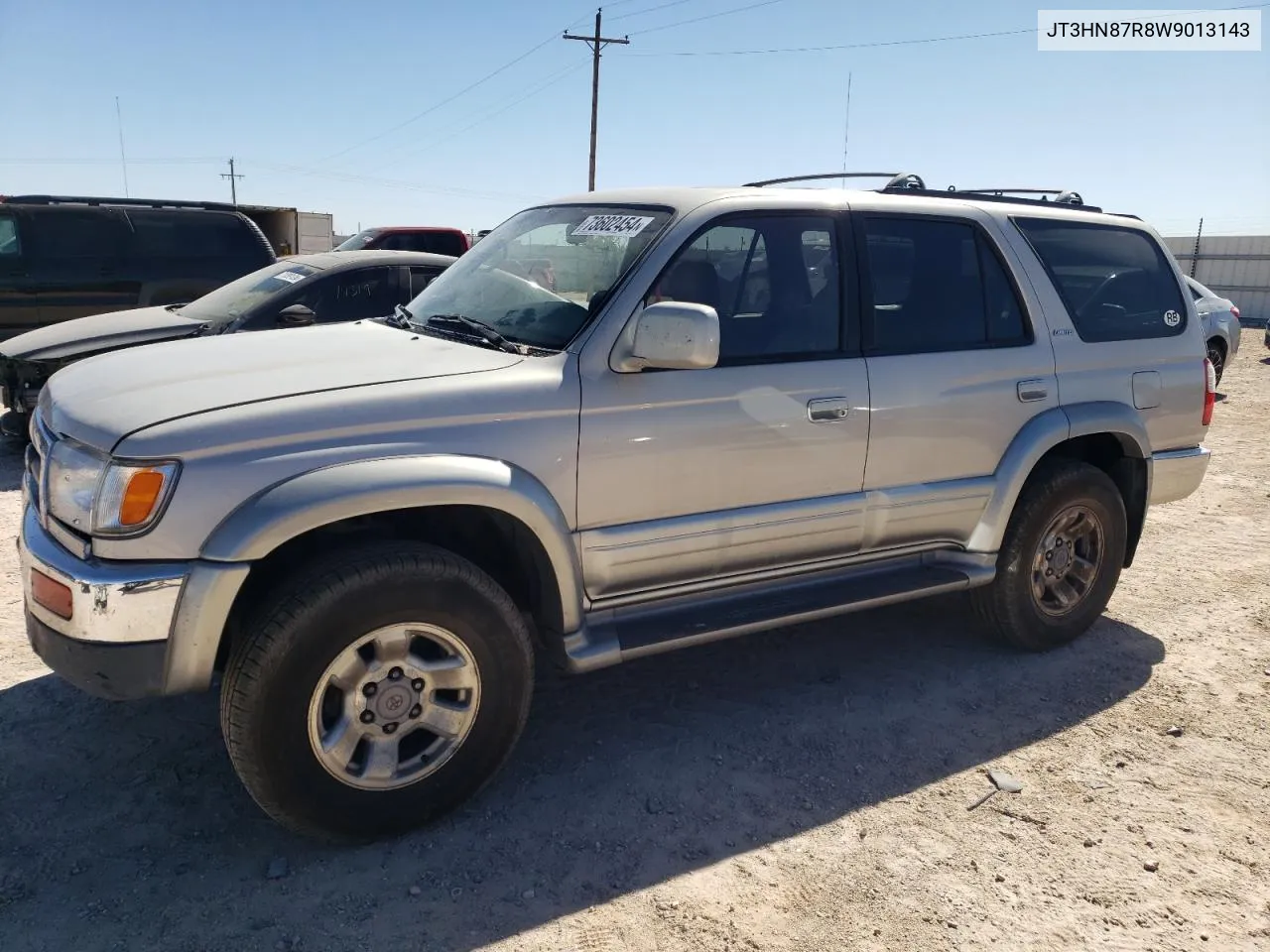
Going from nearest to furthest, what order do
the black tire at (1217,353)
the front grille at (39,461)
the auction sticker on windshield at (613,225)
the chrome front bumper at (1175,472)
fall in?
the front grille at (39,461) → the auction sticker on windshield at (613,225) → the chrome front bumper at (1175,472) → the black tire at (1217,353)

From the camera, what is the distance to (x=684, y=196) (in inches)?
140

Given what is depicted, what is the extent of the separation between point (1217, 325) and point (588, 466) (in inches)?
464

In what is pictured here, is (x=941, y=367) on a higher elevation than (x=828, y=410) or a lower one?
higher

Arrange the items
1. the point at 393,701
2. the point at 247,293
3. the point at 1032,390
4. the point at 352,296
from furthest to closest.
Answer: the point at 247,293 < the point at 352,296 < the point at 1032,390 < the point at 393,701

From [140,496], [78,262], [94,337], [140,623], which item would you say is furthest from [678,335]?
[78,262]

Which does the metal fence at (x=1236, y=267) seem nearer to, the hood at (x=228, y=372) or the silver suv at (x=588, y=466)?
the silver suv at (x=588, y=466)

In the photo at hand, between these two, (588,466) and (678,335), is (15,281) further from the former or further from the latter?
(678,335)

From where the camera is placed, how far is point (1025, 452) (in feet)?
13.3

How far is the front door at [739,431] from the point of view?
3.15 metres

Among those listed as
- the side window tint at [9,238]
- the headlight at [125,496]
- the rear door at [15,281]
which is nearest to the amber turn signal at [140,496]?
the headlight at [125,496]

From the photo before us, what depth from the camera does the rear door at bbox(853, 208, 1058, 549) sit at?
3.73 m

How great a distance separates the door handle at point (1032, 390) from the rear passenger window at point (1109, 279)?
354mm

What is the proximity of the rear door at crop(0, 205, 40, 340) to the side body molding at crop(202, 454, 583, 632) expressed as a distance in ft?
26.6

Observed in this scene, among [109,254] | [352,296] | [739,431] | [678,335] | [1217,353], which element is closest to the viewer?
[678,335]
